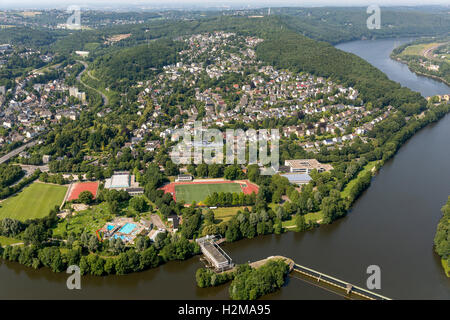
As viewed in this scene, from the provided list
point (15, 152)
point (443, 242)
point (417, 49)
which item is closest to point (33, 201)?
Result: point (15, 152)

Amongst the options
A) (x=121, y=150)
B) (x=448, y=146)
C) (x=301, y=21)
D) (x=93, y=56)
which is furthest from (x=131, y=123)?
(x=301, y=21)

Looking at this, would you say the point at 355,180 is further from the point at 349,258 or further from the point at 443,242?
the point at 349,258

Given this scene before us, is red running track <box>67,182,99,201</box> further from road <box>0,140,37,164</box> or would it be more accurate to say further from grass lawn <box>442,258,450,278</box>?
grass lawn <box>442,258,450,278</box>

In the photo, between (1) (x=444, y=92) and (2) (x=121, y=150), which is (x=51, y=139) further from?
(1) (x=444, y=92)

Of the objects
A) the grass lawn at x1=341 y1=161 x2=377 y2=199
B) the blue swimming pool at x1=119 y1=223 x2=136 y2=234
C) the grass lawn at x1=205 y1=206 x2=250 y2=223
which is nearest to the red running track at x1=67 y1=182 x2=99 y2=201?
the blue swimming pool at x1=119 y1=223 x2=136 y2=234

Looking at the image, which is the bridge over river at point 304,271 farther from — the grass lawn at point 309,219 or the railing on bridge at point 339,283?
the grass lawn at point 309,219
